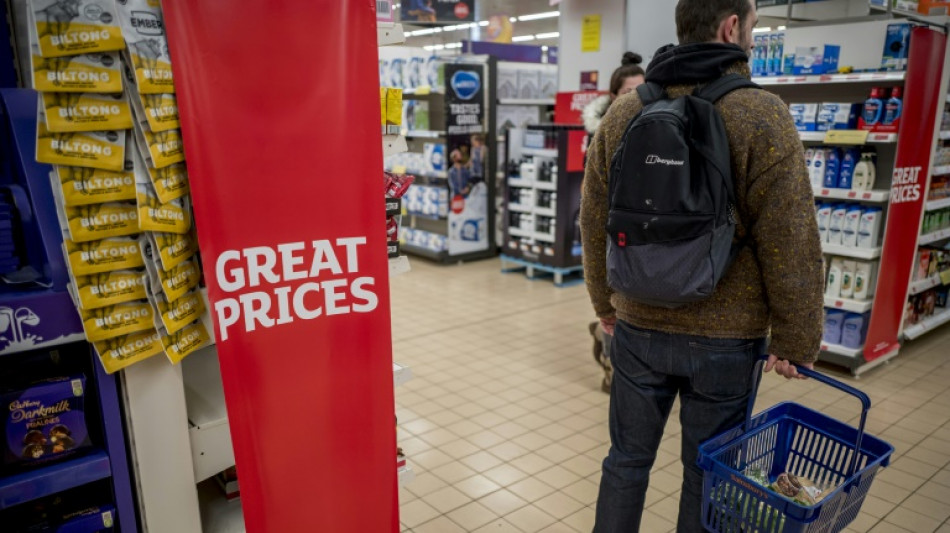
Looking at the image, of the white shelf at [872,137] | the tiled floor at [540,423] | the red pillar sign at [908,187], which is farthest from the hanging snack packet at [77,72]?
the red pillar sign at [908,187]

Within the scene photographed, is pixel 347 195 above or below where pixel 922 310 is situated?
above

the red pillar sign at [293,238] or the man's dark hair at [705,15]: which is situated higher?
the man's dark hair at [705,15]

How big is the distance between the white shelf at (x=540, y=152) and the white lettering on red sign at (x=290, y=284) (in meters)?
4.81

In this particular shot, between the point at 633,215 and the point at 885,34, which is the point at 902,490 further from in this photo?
the point at 885,34

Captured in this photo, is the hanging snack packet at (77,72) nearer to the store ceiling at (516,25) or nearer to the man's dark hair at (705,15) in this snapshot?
the man's dark hair at (705,15)

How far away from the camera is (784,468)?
6.31 ft

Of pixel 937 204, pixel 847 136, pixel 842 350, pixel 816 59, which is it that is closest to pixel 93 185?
pixel 847 136

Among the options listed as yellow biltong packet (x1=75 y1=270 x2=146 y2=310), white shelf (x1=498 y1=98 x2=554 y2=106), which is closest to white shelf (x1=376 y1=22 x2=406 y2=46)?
yellow biltong packet (x1=75 y1=270 x2=146 y2=310)

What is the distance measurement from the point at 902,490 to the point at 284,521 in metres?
2.72

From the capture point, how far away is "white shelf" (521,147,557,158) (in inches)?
257

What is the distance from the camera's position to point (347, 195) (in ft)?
6.08

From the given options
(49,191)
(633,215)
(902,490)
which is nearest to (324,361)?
(49,191)

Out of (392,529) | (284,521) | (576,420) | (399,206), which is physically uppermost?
(399,206)

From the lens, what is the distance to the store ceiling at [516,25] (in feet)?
56.2
